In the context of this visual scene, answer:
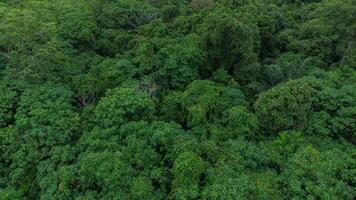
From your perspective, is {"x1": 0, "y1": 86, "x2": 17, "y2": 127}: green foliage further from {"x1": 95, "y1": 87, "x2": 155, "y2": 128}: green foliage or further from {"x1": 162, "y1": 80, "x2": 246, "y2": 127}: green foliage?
{"x1": 162, "y1": 80, "x2": 246, "y2": 127}: green foliage

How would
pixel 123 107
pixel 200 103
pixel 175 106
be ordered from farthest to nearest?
pixel 175 106
pixel 200 103
pixel 123 107

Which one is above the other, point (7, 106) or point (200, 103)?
point (200, 103)

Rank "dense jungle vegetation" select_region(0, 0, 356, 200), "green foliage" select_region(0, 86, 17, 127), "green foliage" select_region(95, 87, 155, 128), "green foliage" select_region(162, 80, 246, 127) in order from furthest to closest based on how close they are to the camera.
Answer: "green foliage" select_region(162, 80, 246, 127), "green foliage" select_region(0, 86, 17, 127), "green foliage" select_region(95, 87, 155, 128), "dense jungle vegetation" select_region(0, 0, 356, 200)

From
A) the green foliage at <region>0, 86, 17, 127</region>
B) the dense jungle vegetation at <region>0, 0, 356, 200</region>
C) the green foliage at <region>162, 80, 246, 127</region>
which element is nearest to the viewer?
the dense jungle vegetation at <region>0, 0, 356, 200</region>

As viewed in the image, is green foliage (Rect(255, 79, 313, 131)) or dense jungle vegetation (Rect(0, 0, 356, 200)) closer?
dense jungle vegetation (Rect(0, 0, 356, 200))

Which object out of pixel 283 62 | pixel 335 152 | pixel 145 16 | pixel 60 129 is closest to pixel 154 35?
pixel 145 16

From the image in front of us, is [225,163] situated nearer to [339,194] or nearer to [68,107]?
[339,194]

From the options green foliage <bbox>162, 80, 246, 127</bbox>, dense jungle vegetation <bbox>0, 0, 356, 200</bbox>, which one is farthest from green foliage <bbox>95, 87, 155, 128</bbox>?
green foliage <bbox>162, 80, 246, 127</bbox>

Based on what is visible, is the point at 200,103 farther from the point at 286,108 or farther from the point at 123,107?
the point at 286,108

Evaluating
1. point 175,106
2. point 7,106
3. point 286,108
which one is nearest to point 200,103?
point 175,106
